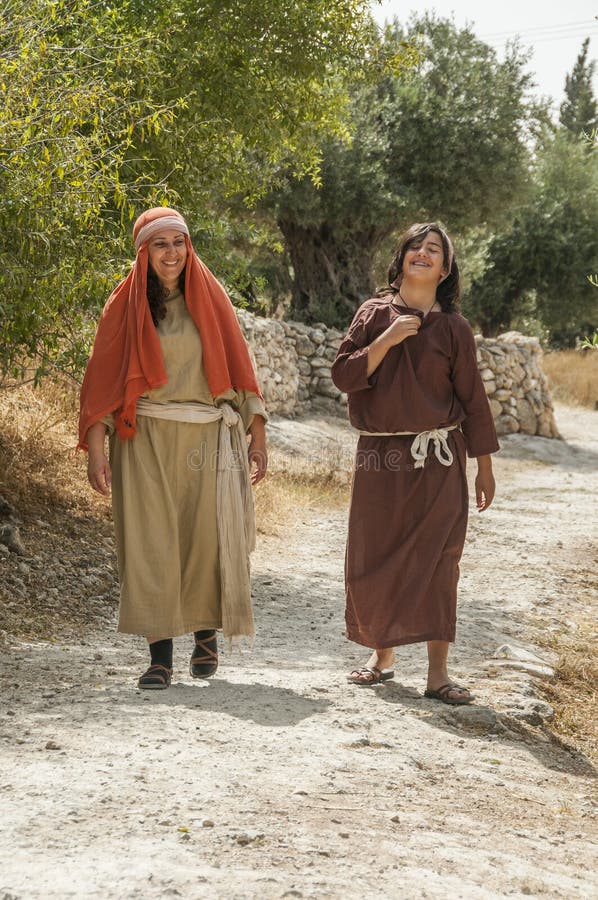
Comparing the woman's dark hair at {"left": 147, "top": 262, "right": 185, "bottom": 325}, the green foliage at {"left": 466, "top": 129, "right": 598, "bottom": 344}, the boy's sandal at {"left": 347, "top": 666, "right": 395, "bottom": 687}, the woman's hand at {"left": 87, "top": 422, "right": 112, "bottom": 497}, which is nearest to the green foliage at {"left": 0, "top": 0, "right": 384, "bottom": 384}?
the woman's dark hair at {"left": 147, "top": 262, "right": 185, "bottom": 325}

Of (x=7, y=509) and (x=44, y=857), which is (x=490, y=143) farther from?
(x=44, y=857)

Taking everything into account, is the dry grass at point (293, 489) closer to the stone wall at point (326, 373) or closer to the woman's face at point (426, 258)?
the stone wall at point (326, 373)

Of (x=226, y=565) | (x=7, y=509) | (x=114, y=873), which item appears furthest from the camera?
(x=7, y=509)

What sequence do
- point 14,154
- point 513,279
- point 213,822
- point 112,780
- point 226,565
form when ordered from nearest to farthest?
1. point 213,822
2. point 112,780
3. point 226,565
4. point 14,154
5. point 513,279

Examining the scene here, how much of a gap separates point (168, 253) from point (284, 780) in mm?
2159

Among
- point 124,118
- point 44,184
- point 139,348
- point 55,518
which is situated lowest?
point 55,518

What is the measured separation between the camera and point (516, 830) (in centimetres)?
310

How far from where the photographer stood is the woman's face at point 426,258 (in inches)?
169

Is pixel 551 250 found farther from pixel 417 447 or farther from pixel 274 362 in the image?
pixel 417 447

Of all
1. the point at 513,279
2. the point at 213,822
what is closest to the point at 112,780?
the point at 213,822

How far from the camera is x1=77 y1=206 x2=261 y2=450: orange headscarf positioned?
4.18 m

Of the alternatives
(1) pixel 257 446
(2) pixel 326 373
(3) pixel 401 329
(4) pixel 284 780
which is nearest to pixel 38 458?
(1) pixel 257 446

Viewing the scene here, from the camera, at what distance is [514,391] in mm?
18328

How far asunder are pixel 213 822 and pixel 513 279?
25.8 metres
